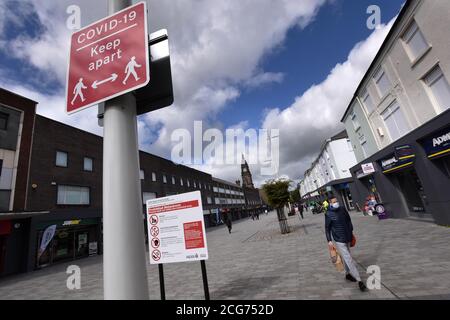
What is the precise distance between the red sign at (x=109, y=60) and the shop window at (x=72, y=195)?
64.9ft

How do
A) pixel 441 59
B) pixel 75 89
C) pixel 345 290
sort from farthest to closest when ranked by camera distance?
1. pixel 441 59
2. pixel 345 290
3. pixel 75 89

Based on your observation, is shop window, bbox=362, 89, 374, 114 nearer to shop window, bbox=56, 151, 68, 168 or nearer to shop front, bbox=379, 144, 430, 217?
shop front, bbox=379, 144, 430, 217

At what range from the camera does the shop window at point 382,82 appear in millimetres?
14070

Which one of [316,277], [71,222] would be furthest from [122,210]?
[71,222]

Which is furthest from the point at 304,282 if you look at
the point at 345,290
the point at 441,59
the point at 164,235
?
the point at 441,59

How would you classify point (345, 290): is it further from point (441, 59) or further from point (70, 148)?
point (70, 148)

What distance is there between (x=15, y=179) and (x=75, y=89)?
18.1 metres

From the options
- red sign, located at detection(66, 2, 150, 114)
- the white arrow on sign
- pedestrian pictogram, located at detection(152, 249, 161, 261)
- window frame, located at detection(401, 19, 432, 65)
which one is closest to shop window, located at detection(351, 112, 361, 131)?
window frame, located at detection(401, 19, 432, 65)

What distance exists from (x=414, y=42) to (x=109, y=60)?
1430 cm

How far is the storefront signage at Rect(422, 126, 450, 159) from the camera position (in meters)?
9.74

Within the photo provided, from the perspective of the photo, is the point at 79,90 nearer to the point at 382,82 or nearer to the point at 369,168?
the point at 382,82

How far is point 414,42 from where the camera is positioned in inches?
442

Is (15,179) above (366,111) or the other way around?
the other way around

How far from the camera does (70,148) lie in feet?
65.5
